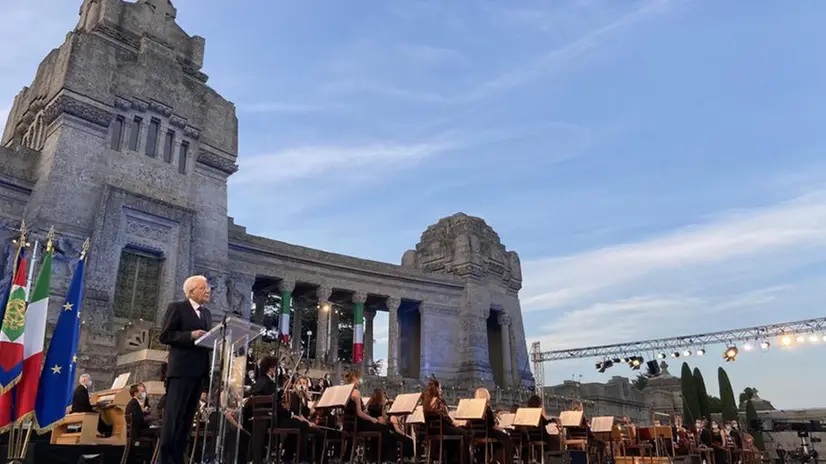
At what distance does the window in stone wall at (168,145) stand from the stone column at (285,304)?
31.3 ft

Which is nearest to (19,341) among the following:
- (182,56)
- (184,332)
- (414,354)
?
(184,332)

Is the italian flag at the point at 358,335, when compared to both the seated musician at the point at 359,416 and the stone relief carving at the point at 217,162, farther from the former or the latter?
the seated musician at the point at 359,416

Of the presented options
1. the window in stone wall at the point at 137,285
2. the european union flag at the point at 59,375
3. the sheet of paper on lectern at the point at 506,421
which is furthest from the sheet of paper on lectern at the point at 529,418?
the window in stone wall at the point at 137,285

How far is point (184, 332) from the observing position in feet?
19.8

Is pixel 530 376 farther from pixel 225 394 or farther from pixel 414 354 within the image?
pixel 225 394

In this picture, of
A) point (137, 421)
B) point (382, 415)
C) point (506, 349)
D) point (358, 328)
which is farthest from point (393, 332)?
point (137, 421)

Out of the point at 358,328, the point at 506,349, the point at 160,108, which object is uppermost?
the point at 160,108

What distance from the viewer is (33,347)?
8250mm

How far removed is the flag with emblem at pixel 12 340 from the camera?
25.9 feet

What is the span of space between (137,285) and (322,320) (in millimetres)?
11935

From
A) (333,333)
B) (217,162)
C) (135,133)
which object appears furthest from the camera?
(333,333)

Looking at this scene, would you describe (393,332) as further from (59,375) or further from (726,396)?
(59,375)

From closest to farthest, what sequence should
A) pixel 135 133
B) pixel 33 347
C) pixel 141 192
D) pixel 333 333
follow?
1. pixel 33 347
2. pixel 141 192
3. pixel 135 133
4. pixel 333 333

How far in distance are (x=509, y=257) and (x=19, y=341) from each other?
3529cm
